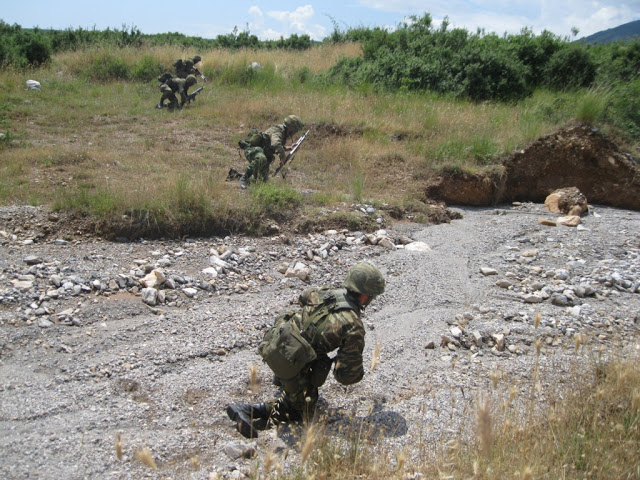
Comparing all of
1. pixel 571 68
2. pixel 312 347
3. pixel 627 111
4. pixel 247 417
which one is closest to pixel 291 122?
pixel 312 347

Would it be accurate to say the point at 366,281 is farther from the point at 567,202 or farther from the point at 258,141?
the point at 567,202

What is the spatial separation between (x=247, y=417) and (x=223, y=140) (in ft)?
25.8

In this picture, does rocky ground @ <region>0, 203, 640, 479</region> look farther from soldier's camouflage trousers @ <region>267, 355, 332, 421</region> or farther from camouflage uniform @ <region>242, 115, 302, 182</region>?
camouflage uniform @ <region>242, 115, 302, 182</region>

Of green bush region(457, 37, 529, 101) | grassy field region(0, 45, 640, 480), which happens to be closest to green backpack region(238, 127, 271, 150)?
grassy field region(0, 45, 640, 480)

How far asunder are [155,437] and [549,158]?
9158 mm

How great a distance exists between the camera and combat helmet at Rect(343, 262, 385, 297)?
11.6 feet

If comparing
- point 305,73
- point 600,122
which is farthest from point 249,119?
point 600,122

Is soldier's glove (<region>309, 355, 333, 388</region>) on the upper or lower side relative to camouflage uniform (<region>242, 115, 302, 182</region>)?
lower

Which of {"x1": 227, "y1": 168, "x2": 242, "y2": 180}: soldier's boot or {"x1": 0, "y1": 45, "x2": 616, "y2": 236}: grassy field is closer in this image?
{"x1": 0, "y1": 45, "x2": 616, "y2": 236}: grassy field

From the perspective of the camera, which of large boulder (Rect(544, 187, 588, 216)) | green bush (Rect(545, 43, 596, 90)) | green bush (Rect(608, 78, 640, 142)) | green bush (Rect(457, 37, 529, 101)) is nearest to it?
large boulder (Rect(544, 187, 588, 216))

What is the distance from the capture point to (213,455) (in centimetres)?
319

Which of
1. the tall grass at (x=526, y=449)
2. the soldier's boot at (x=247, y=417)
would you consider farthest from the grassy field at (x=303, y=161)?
the soldier's boot at (x=247, y=417)

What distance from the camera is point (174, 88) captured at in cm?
1202

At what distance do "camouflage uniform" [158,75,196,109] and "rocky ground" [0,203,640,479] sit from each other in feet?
20.4
